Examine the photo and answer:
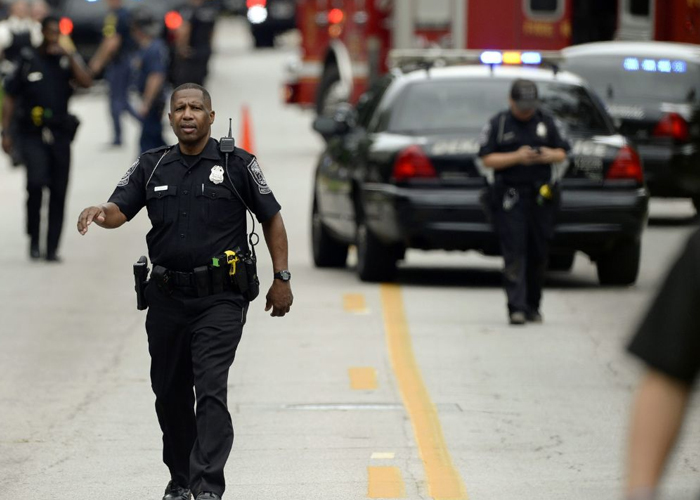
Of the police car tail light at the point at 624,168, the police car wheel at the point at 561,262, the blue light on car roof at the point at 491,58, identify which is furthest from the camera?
the police car wheel at the point at 561,262

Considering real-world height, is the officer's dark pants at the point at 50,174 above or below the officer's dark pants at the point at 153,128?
above

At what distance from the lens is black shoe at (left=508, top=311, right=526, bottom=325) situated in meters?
11.2

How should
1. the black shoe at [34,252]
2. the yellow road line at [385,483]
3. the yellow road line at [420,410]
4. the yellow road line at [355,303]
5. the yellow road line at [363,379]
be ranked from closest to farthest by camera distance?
1. the yellow road line at [385,483]
2. the yellow road line at [420,410]
3. the yellow road line at [363,379]
4. the yellow road line at [355,303]
5. the black shoe at [34,252]

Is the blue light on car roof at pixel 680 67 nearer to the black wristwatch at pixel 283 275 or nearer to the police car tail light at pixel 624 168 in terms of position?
the police car tail light at pixel 624 168

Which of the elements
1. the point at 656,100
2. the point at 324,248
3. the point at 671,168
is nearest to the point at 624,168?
the point at 324,248

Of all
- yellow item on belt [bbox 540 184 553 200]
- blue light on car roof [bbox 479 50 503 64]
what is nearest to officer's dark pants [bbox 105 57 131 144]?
blue light on car roof [bbox 479 50 503 64]

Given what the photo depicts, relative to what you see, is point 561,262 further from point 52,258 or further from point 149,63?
point 149,63

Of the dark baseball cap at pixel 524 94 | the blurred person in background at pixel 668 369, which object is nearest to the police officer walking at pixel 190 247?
the blurred person in background at pixel 668 369

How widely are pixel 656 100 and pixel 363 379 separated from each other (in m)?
8.49

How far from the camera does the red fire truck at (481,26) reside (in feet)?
68.1

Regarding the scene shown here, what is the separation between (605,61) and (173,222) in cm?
1164

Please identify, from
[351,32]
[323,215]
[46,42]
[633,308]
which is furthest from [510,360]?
[351,32]

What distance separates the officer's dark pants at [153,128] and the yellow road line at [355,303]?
8427 millimetres

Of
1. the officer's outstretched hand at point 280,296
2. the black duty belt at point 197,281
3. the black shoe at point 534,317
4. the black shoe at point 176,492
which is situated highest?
the black duty belt at point 197,281
